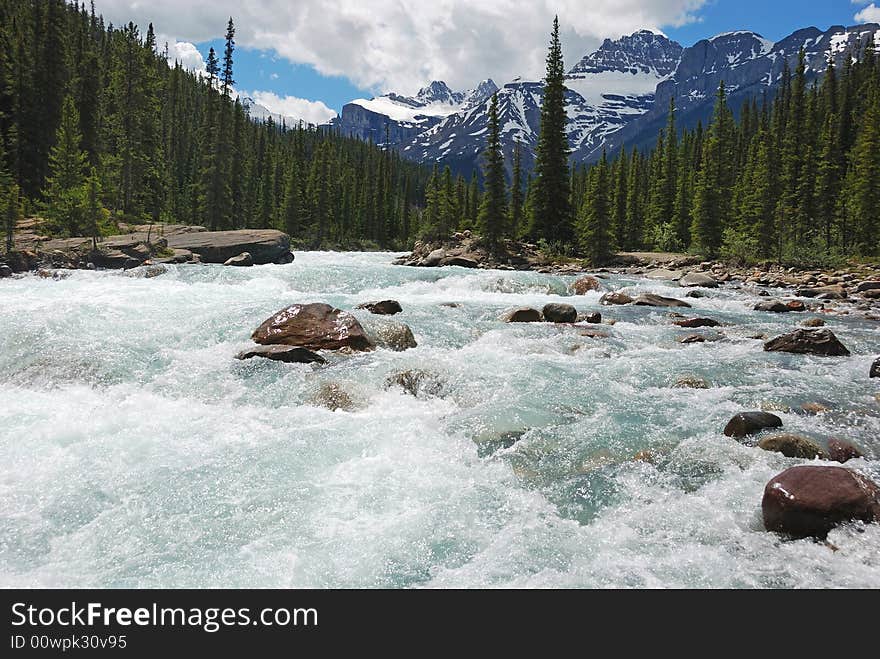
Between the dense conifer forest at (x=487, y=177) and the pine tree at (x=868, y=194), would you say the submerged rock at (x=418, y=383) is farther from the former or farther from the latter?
the pine tree at (x=868, y=194)

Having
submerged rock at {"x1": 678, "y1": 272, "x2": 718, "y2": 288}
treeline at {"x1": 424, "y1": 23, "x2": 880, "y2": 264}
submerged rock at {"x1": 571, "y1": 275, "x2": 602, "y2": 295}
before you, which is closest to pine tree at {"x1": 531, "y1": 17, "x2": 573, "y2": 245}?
treeline at {"x1": 424, "y1": 23, "x2": 880, "y2": 264}

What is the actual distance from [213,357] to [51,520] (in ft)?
18.2

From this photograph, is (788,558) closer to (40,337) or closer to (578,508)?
(578,508)

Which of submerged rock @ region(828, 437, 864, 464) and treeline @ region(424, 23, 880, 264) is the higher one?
Result: treeline @ region(424, 23, 880, 264)

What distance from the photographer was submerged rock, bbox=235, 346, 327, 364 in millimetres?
10320

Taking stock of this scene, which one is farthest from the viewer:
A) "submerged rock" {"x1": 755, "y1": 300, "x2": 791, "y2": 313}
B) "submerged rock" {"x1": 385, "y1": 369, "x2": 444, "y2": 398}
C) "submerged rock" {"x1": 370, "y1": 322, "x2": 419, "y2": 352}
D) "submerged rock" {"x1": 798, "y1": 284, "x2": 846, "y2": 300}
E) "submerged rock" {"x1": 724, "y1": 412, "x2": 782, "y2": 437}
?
"submerged rock" {"x1": 798, "y1": 284, "x2": 846, "y2": 300}

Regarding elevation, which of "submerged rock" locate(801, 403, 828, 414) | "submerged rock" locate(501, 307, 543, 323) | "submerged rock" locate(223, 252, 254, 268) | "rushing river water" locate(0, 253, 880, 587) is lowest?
"rushing river water" locate(0, 253, 880, 587)

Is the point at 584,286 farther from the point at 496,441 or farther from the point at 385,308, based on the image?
the point at 496,441

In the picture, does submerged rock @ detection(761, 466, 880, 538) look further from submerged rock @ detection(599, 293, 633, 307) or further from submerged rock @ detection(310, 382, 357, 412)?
submerged rock @ detection(599, 293, 633, 307)

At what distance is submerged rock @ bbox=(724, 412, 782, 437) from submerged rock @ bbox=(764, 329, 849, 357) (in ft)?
18.2

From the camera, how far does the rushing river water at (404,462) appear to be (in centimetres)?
466

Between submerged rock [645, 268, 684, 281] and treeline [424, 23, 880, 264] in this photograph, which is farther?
treeline [424, 23, 880, 264]
